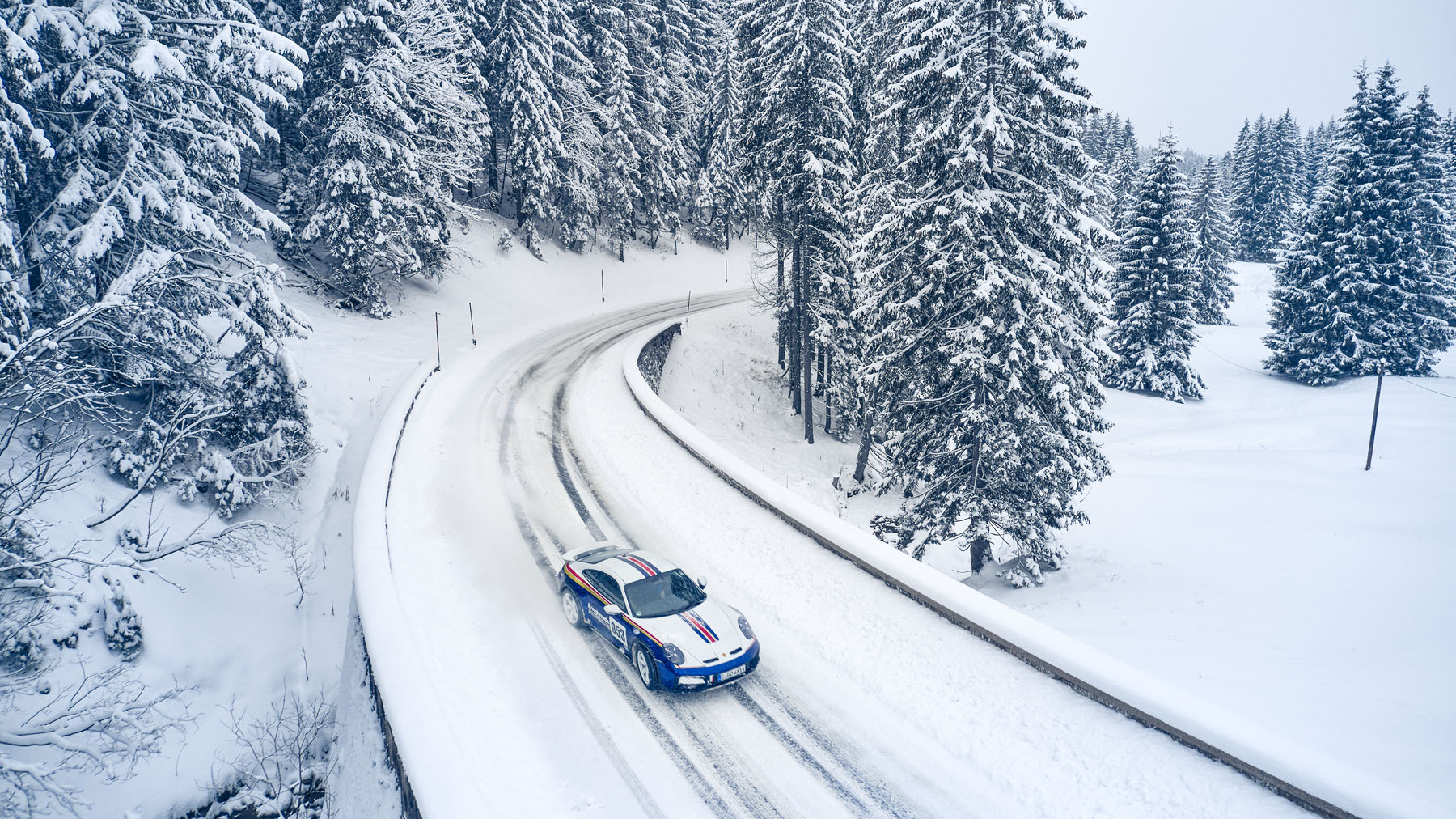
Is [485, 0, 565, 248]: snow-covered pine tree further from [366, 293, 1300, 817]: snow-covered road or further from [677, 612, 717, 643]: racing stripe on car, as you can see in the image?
[677, 612, 717, 643]: racing stripe on car

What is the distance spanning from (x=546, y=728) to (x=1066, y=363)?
507 inches

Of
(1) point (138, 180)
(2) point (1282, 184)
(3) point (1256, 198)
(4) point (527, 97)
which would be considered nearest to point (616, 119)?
(4) point (527, 97)

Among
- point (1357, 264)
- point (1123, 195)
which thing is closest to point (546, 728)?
point (1357, 264)

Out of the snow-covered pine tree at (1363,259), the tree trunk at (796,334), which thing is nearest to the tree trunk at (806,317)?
the tree trunk at (796,334)

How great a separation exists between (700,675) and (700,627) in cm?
67

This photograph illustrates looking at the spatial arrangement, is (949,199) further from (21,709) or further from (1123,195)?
(1123,195)

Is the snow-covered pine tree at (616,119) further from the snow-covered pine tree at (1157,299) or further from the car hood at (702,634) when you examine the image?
the car hood at (702,634)

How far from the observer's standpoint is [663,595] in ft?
32.6

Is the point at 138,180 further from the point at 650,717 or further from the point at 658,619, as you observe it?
the point at 650,717

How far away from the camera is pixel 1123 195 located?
63.8m

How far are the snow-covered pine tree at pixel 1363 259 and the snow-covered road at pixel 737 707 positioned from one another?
36.9 m

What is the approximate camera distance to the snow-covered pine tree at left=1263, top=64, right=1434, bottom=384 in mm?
33812

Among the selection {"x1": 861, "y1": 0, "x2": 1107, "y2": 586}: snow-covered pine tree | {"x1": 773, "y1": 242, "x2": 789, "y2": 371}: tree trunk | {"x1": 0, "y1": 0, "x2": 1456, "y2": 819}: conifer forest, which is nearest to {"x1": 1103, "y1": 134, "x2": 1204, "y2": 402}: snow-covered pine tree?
{"x1": 0, "y1": 0, "x2": 1456, "y2": 819}: conifer forest

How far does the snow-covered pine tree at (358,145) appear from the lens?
24.9 m
